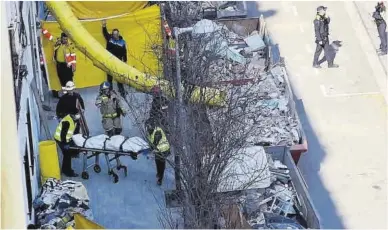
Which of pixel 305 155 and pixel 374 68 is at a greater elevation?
pixel 374 68

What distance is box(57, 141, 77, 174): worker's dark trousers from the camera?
57.0 feet

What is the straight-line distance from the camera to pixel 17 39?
54.9ft

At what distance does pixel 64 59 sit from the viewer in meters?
20.1

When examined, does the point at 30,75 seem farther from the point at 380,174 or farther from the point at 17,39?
the point at 380,174

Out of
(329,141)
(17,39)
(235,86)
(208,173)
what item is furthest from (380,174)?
(17,39)

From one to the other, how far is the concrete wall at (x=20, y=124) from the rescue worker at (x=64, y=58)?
453mm

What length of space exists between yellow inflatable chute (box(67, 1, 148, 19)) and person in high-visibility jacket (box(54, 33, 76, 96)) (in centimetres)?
123

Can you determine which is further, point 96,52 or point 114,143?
point 96,52

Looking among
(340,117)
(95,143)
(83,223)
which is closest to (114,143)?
(95,143)

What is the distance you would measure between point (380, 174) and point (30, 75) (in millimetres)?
7361

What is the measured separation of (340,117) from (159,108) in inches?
200

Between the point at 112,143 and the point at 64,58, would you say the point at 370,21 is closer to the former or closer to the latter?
the point at 64,58

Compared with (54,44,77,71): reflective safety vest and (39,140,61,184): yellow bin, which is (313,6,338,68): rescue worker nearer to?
(54,44,77,71): reflective safety vest

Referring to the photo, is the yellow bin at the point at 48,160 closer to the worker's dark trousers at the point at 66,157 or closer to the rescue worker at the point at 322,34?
the worker's dark trousers at the point at 66,157
